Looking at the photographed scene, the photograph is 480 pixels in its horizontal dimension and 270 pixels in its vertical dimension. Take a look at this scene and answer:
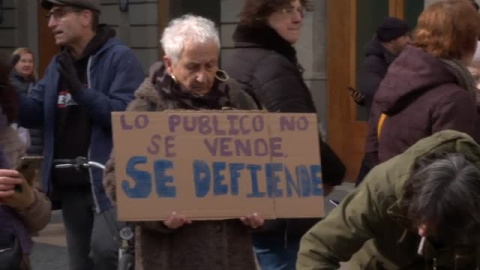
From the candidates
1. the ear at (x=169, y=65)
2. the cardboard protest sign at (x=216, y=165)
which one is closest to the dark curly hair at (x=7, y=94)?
the cardboard protest sign at (x=216, y=165)

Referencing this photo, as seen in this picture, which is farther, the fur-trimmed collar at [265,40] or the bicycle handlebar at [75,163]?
the bicycle handlebar at [75,163]

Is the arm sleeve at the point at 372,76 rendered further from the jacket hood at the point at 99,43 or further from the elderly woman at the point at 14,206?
the elderly woman at the point at 14,206

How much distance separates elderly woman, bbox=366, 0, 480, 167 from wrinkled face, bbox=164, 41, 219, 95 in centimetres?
82

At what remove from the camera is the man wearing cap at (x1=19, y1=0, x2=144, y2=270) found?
20.6ft

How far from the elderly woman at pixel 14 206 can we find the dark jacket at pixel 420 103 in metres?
1.44

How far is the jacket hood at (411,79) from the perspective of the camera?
5414 mm

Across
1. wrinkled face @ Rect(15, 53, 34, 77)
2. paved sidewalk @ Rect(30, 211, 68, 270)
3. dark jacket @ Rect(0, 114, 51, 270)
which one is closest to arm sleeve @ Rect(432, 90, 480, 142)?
dark jacket @ Rect(0, 114, 51, 270)

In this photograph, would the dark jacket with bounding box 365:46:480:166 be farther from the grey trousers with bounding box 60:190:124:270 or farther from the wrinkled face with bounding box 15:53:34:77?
the wrinkled face with bounding box 15:53:34:77

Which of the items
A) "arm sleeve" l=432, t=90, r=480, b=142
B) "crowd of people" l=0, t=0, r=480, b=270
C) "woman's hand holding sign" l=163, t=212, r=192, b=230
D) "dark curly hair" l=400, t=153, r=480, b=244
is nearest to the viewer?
"dark curly hair" l=400, t=153, r=480, b=244

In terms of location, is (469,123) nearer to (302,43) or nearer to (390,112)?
(390,112)

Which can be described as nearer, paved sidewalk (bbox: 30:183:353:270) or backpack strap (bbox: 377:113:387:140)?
backpack strap (bbox: 377:113:387:140)

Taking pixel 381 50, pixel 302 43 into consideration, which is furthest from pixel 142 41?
pixel 381 50

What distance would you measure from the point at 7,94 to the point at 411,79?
1.59 metres

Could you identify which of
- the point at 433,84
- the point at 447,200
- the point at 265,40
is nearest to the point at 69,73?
the point at 265,40
